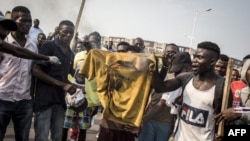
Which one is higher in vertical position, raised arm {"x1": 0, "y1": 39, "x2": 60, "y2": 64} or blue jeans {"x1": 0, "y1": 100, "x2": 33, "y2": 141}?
raised arm {"x1": 0, "y1": 39, "x2": 60, "y2": 64}

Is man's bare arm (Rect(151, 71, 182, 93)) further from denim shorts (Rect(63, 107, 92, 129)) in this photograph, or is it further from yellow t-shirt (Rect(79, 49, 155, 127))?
denim shorts (Rect(63, 107, 92, 129))

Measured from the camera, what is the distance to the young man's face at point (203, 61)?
4047mm

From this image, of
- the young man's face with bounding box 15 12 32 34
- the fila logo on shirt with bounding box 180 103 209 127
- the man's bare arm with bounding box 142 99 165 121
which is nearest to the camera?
the fila logo on shirt with bounding box 180 103 209 127

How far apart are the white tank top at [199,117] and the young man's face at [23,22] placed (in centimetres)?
212

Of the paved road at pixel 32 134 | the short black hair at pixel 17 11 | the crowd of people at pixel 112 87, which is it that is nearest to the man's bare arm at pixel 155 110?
the crowd of people at pixel 112 87

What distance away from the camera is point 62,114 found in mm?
4875

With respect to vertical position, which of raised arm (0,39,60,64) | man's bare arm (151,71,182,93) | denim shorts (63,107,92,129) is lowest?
denim shorts (63,107,92,129)

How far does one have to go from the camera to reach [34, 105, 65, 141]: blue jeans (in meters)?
4.63

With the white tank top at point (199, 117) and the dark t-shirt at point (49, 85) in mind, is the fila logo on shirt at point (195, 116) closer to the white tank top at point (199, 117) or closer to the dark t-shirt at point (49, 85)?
the white tank top at point (199, 117)

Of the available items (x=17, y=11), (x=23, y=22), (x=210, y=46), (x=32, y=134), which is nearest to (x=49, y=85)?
(x=23, y=22)

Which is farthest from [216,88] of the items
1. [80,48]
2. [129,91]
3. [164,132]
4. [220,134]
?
[80,48]

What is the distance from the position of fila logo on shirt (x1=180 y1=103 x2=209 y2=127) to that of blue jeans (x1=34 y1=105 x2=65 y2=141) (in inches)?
70.2

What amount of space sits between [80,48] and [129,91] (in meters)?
5.15

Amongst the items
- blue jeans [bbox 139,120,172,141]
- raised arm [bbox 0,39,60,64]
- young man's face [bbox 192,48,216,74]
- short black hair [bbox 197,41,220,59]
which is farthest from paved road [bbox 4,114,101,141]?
short black hair [bbox 197,41,220,59]
